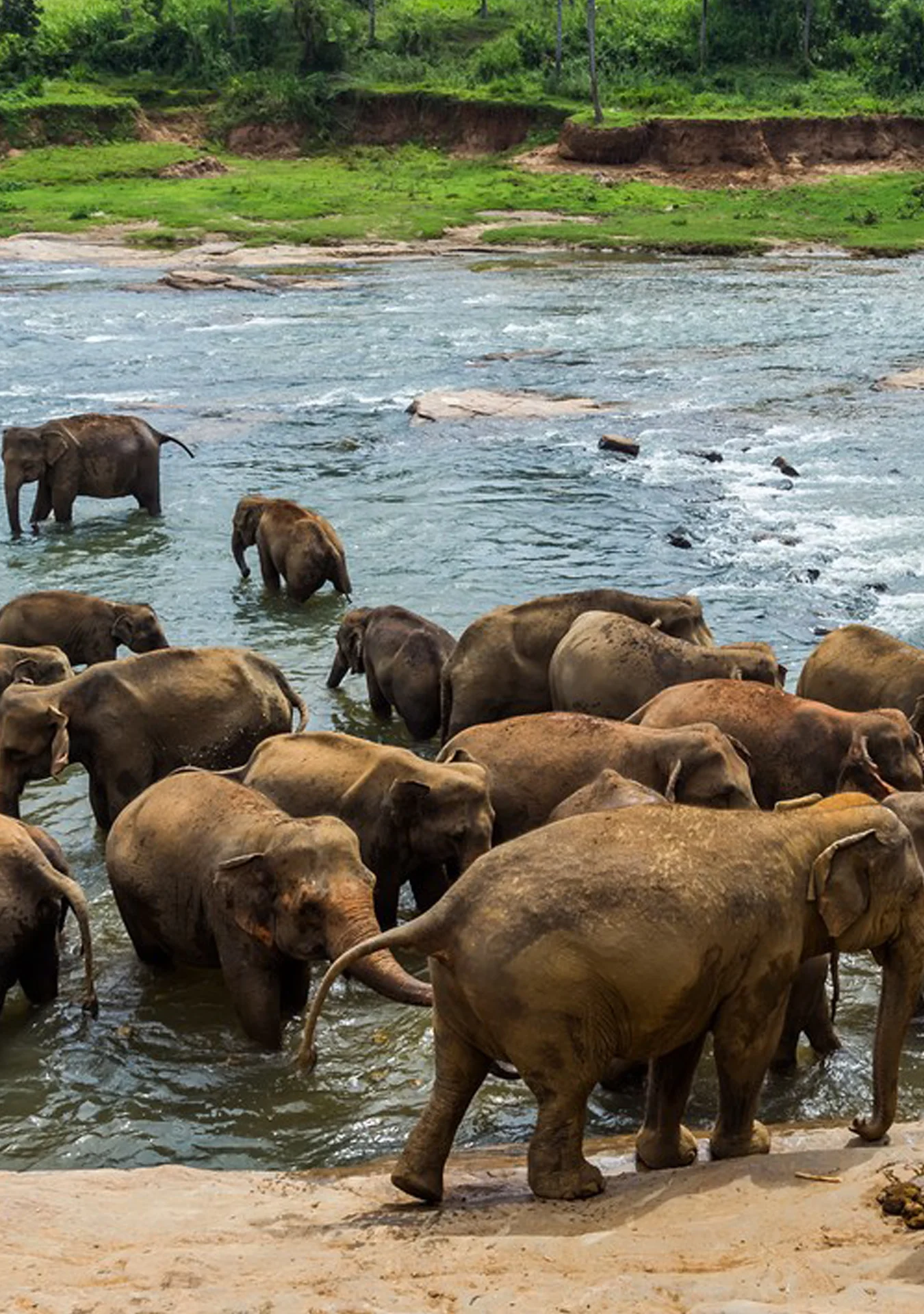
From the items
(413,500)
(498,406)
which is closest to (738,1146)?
(413,500)

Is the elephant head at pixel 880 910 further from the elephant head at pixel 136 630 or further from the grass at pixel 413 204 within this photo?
the grass at pixel 413 204

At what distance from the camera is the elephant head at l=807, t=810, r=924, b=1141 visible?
5828 mm

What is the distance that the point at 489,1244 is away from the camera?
5.21m

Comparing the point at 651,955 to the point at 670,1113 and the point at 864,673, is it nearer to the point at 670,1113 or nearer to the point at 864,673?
the point at 670,1113

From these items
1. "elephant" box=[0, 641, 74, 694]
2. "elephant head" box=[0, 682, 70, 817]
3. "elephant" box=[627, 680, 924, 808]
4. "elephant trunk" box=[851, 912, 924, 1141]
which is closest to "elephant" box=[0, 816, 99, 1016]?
"elephant head" box=[0, 682, 70, 817]

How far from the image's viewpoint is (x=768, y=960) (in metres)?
5.86

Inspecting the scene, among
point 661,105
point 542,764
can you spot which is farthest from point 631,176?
point 542,764

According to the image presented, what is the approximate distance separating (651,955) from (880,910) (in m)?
0.82

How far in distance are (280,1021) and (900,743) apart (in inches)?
136

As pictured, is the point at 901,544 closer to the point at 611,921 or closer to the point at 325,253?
the point at 611,921

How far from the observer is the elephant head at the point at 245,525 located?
16312mm

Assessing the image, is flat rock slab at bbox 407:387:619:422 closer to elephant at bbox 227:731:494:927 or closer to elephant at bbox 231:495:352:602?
elephant at bbox 231:495:352:602

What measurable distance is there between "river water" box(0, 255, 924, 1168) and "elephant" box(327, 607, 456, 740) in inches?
13.2

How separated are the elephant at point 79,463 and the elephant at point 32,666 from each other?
703 centimetres
